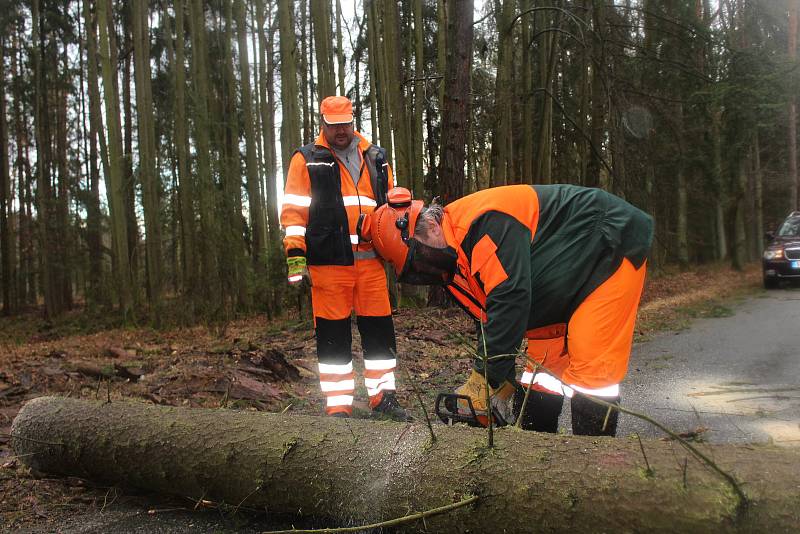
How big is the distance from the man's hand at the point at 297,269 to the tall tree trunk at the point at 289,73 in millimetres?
8225

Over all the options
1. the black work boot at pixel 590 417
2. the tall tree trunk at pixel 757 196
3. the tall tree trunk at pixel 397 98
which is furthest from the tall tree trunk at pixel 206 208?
the tall tree trunk at pixel 757 196

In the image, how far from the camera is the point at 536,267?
2.65 metres

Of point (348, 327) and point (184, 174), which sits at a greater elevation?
point (184, 174)

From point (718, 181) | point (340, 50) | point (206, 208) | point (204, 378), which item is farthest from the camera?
point (718, 181)

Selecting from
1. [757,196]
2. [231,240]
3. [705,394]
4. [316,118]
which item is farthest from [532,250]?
[757,196]

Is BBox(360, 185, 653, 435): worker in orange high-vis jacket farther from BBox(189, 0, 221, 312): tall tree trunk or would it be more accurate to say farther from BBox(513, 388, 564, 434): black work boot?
BBox(189, 0, 221, 312): tall tree trunk

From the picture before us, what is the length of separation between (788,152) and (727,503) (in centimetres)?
2604

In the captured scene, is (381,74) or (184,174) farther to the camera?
(381,74)

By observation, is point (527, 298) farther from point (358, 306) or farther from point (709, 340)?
point (709, 340)

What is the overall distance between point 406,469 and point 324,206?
85.3 inches

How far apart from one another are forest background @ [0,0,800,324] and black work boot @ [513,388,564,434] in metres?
6.23

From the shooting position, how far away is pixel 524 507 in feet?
6.48

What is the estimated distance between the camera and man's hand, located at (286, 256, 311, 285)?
151 inches

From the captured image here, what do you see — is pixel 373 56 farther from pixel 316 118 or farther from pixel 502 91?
pixel 316 118
